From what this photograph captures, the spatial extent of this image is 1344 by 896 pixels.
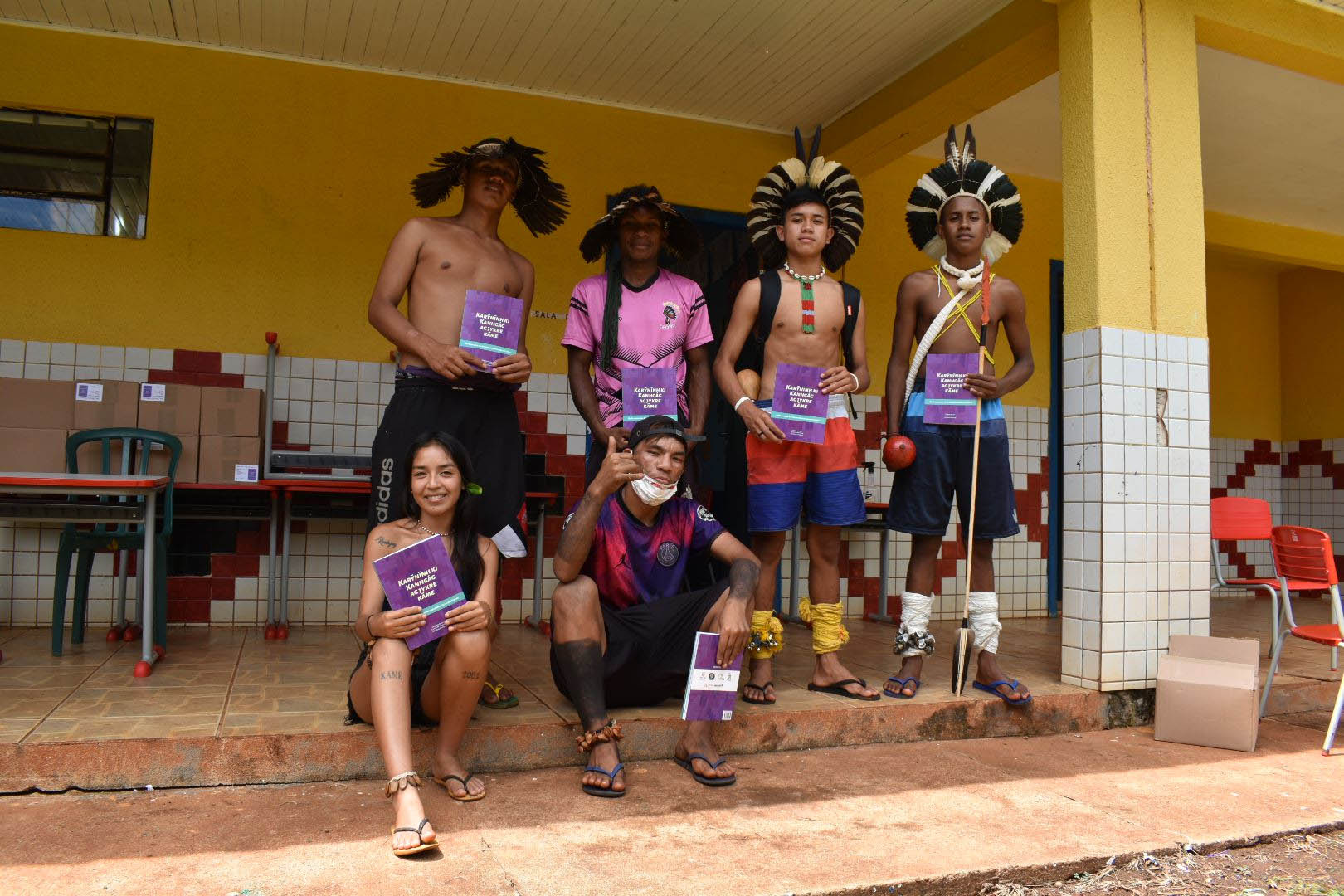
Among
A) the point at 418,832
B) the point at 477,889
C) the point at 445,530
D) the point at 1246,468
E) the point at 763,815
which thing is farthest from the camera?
the point at 1246,468

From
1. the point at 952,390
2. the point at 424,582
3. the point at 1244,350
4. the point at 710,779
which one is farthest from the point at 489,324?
the point at 1244,350

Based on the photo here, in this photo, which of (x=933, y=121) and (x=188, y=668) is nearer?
(x=188, y=668)

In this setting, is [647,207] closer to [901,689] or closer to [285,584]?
[901,689]

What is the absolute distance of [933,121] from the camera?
5.29 meters

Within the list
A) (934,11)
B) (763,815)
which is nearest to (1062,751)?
(763,815)

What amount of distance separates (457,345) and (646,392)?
0.68m

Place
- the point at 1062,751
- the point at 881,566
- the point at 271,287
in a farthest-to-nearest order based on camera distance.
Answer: the point at 881,566
the point at 271,287
the point at 1062,751

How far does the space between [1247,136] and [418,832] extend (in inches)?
253

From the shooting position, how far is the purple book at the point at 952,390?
3803 mm

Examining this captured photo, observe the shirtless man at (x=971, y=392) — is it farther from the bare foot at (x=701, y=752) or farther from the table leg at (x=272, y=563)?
the table leg at (x=272, y=563)

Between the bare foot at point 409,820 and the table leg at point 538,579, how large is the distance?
2578 millimetres

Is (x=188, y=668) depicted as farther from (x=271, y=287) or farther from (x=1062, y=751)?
(x=1062, y=751)

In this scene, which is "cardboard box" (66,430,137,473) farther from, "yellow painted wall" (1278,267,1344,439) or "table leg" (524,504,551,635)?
"yellow painted wall" (1278,267,1344,439)

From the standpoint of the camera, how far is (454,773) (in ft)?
9.23
